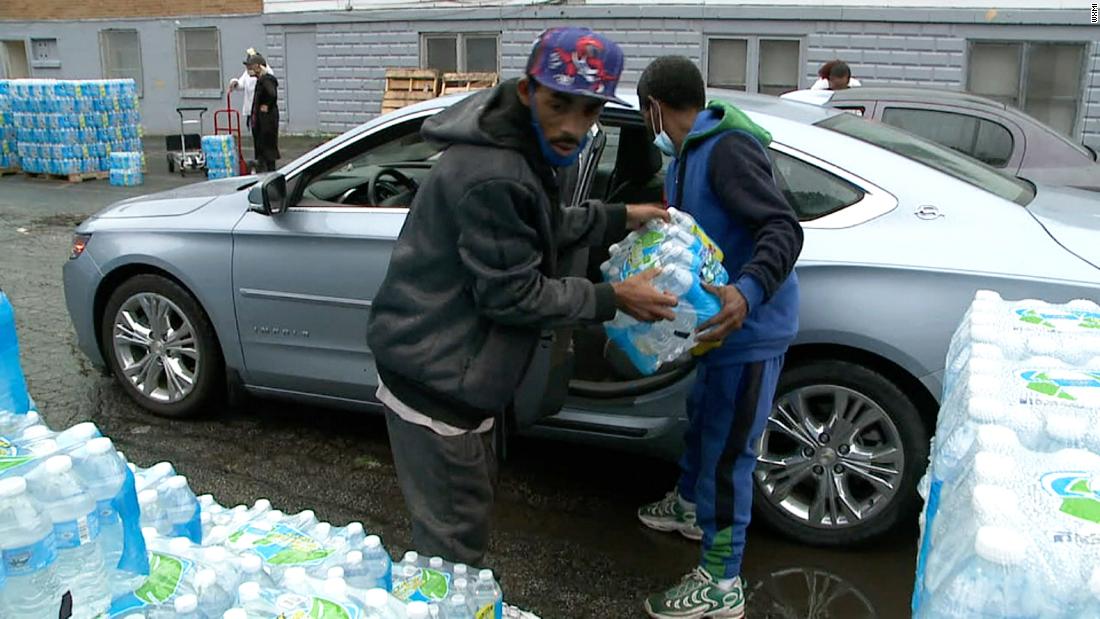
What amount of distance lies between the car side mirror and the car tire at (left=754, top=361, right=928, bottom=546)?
229cm

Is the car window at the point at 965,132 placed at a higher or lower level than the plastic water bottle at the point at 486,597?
higher

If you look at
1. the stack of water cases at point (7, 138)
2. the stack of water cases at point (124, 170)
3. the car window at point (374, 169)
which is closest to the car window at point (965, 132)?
the car window at point (374, 169)

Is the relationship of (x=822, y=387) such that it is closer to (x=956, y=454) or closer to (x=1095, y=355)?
(x=1095, y=355)

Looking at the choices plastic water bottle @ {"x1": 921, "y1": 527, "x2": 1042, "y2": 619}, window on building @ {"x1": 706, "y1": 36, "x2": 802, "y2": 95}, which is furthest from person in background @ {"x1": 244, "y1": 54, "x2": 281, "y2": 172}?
plastic water bottle @ {"x1": 921, "y1": 527, "x2": 1042, "y2": 619}

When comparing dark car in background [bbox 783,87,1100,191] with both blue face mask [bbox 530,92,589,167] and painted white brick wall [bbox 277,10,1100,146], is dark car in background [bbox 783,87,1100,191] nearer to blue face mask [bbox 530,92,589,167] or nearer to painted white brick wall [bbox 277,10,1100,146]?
blue face mask [bbox 530,92,589,167]

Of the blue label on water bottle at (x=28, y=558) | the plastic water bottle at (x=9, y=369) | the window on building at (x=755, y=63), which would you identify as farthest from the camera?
the window on building at (x=755, y=63)

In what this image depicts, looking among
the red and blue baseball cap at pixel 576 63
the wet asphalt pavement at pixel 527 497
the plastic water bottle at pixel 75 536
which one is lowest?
the wet asphalt pavement at pixel 527 497

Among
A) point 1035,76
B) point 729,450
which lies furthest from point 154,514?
point 1035,76

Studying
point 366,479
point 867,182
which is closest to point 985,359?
point 867,182

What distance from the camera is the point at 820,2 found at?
53.7 ft

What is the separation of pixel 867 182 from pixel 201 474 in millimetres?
3094

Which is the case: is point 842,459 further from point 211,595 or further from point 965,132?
point 965,132

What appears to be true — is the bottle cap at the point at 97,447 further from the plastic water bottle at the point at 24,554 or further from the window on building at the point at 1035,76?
the window on building at the point at 1035,76

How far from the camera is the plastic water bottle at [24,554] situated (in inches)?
60.3
